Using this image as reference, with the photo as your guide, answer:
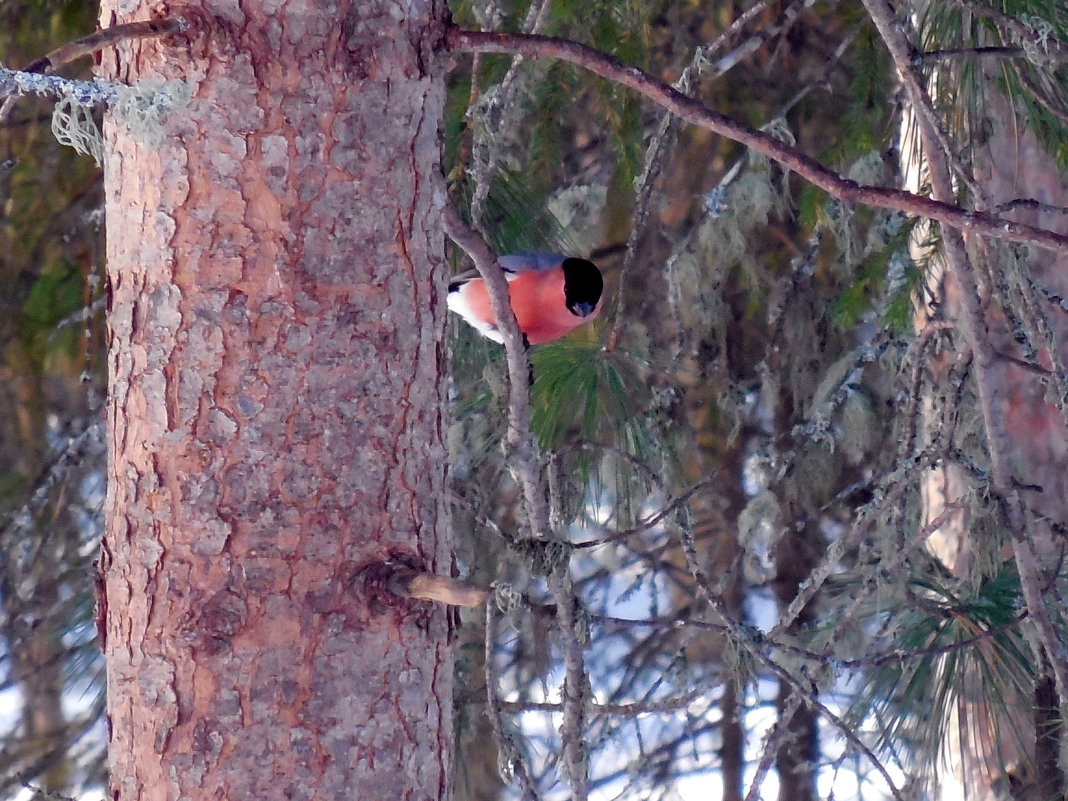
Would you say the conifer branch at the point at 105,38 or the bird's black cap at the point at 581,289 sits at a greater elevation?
the bird's black cap at the point at 581,289

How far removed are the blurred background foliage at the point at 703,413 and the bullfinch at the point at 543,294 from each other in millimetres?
91

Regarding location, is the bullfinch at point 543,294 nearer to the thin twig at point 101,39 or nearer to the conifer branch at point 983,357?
the conifer branch at point 983,357

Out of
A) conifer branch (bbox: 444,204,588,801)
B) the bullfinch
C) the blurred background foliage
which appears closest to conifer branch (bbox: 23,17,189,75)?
conifer branch (bbox: 444,204,588,801)

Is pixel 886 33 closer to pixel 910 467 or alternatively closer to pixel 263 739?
pixel 910 467

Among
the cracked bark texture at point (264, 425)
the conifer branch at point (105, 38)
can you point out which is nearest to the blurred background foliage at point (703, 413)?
the cracked bark texture at point (264, 425)

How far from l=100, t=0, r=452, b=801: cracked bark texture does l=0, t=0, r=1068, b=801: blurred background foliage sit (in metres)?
0.18

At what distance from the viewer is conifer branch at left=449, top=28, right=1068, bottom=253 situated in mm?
1142

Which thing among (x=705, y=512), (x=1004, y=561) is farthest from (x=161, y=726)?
(x=705, y=512)

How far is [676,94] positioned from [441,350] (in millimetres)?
356

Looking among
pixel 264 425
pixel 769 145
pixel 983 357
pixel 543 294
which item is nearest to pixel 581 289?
pixel 543 294

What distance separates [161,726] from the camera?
1.07 m

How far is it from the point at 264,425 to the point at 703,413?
109 inches

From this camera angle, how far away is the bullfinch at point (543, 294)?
2.89 metres

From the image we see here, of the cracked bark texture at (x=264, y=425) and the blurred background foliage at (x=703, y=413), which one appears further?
the blurred background foliage at (x=703, y=413)
